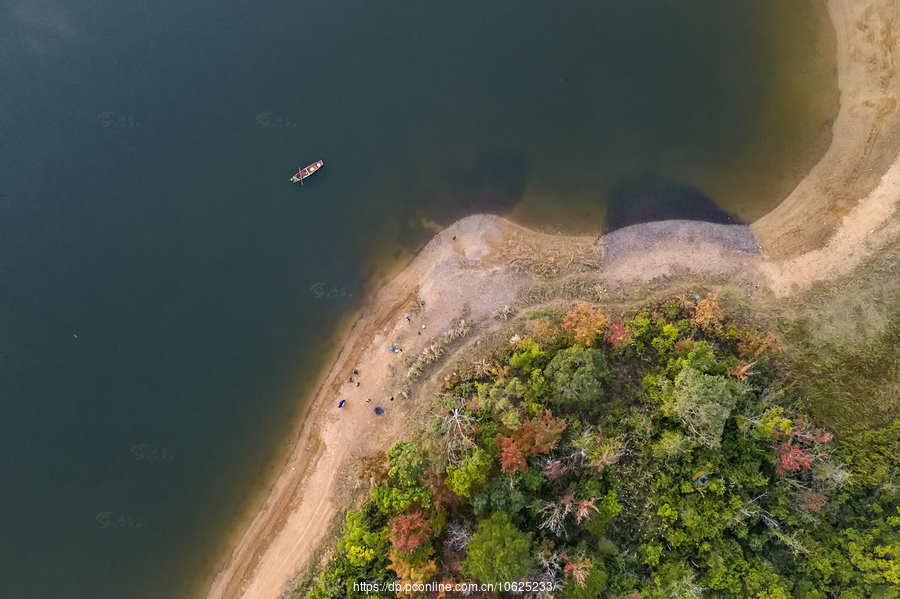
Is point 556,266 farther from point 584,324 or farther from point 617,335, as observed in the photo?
point 617,335

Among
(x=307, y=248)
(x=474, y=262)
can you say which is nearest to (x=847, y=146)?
(x=474, y=262)

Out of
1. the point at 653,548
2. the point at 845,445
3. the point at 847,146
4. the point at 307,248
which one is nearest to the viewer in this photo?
the point at 653,548

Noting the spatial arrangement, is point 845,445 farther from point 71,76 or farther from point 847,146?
point 71,76

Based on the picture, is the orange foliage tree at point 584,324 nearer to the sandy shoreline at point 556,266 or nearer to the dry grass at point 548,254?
the sandy shoreline at point 556,266

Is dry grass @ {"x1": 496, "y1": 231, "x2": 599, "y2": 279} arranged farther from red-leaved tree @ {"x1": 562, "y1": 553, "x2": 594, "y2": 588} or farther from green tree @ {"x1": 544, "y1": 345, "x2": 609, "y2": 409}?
red-leaved tree @ {"x1": 562, "y1": 553, "x2": 594, "y2": 588}

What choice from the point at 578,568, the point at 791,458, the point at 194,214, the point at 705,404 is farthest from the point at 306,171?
the point at 791,458

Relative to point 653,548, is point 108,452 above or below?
above

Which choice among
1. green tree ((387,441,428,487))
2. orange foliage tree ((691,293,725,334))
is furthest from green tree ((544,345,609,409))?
green tree ((387,441,428,487))
